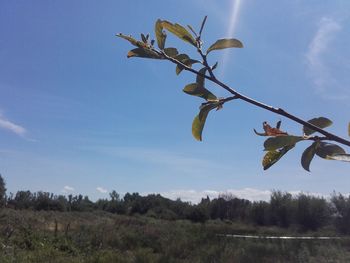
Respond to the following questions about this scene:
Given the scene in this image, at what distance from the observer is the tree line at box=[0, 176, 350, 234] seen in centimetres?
2370

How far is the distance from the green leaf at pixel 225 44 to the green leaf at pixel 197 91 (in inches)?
2.5

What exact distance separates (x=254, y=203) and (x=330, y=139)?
99.8 ft

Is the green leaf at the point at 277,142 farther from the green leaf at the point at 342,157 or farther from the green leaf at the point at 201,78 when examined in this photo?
the green leaf at the point at 201,78

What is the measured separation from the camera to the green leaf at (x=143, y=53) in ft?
2.54

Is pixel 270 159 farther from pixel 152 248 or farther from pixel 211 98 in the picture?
pixel 152 248

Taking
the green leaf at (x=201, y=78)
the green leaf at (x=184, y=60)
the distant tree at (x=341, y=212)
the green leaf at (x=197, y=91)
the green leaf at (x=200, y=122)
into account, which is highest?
Result: the distant tree at (x=341, y=212)

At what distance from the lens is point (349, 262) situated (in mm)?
9633

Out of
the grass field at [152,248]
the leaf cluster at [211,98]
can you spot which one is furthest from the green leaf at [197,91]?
the grass field at [152,248]

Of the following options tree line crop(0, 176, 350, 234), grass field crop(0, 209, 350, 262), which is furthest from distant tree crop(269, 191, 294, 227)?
grass field crop(0, 209, 350, 262)

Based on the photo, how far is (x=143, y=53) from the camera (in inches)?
30.9

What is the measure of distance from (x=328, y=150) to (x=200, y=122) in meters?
0.23

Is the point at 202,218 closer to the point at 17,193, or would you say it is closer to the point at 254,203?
the point at 254,203

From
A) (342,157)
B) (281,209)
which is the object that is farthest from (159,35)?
(281,209)

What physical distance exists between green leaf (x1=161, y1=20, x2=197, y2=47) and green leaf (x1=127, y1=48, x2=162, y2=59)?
5 cm
